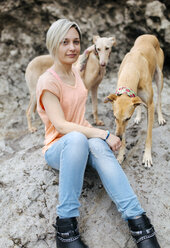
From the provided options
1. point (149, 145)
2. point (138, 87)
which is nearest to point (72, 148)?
point (149, 145)

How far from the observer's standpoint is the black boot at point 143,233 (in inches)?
75.0

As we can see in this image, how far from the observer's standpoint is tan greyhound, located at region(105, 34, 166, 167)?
2.83 metres

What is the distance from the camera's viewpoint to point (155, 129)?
12.1 feet

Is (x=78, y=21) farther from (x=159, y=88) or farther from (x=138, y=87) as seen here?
(x=138, y=87)

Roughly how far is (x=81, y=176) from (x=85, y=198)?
1.88 ft

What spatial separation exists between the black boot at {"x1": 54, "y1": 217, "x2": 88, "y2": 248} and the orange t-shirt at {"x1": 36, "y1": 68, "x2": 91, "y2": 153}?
2.65ft

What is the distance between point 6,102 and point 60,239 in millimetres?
3687

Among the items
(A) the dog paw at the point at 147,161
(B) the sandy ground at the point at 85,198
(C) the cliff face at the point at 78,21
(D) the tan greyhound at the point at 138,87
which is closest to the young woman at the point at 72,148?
(B) the sandy ground at the point at 85,198

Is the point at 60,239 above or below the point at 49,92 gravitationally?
below

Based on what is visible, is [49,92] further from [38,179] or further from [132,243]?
[132,243]

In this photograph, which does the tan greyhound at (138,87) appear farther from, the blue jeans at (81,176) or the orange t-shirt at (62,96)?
the blue jeans at (81,176)

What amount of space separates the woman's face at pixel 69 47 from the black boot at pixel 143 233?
62.9 inches

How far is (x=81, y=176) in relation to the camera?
2064 millimetres

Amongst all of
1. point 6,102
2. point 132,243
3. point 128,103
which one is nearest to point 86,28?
point 6,102
